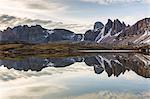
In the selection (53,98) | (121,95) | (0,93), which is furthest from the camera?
(0,93)

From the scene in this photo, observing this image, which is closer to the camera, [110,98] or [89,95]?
[110,98]

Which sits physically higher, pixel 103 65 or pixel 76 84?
pixel 103 65

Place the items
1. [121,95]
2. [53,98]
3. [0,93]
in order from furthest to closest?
[0,93] < [121,95] < [53,98]

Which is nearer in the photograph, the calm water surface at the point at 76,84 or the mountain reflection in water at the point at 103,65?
the calm water surface at the point at 76,84

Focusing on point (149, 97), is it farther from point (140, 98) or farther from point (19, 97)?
point (19, 97)

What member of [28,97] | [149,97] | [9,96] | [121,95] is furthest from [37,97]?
[149,97]

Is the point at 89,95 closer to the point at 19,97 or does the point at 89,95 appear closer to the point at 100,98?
the point at 100,98

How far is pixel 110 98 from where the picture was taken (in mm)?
30469

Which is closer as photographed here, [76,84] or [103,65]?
[76,84]

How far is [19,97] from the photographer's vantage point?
31.2 m

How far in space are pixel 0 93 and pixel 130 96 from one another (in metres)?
13.6

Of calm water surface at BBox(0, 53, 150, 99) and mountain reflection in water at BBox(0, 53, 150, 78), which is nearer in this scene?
calm water surface at BBox(0, 53, 150, 99)

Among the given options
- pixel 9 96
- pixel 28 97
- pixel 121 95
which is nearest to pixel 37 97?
pixel 28 97

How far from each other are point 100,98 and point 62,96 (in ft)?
11.8
